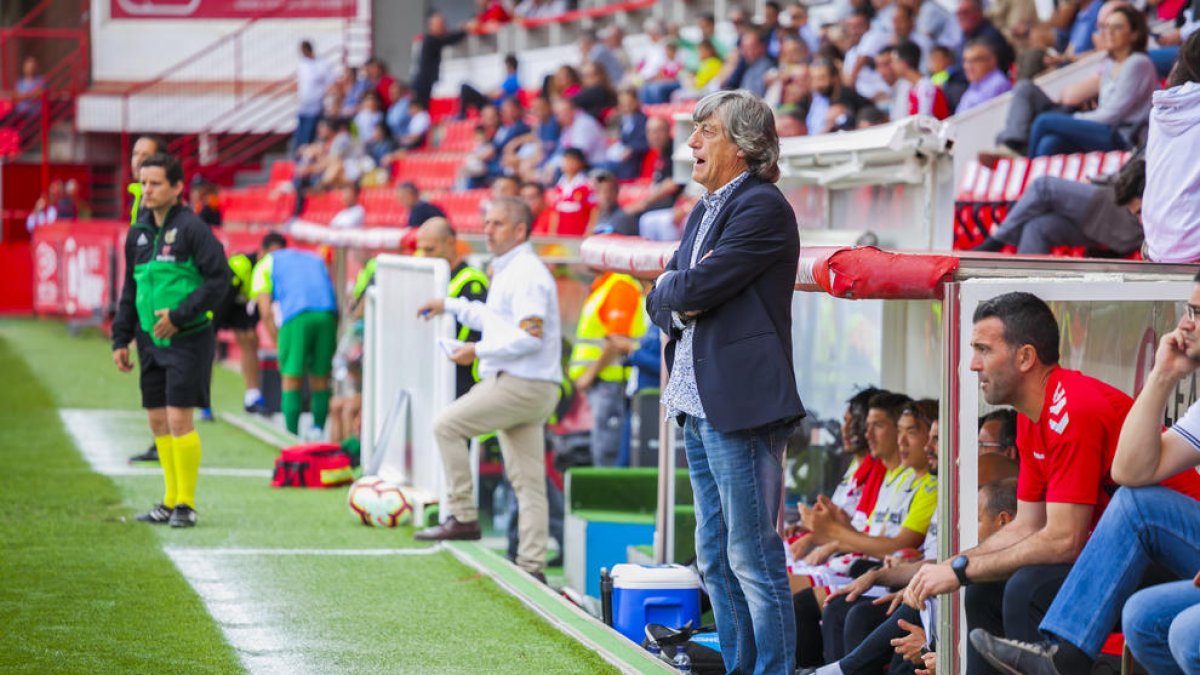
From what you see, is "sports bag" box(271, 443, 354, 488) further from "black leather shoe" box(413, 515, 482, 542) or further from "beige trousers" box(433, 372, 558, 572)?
"beige trousers" box(433, 372, 558, 572)

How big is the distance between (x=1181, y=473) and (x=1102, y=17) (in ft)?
19.3

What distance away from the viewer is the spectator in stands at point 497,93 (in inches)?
1016

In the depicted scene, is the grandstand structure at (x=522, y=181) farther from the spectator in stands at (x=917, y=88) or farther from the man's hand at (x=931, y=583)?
the spectator in stands at (x=917, y=88)

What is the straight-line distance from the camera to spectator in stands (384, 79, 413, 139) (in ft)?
91.7

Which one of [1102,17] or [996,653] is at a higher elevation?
[1102,17]

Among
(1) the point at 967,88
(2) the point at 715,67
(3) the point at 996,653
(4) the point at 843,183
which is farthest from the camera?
(2) the point at 715,67

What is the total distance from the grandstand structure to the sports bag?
34 centimetres

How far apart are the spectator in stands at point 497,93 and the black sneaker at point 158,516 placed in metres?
15.9

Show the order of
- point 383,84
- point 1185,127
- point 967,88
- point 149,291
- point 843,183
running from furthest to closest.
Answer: point 383,84 → point 967,88 → point 843,183 → point 149,291 → point 1185,127

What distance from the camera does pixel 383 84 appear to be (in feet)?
94.5

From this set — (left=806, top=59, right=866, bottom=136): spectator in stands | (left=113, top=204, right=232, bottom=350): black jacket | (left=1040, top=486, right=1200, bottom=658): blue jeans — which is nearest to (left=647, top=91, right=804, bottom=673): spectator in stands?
(left=1040, top=486, right=1200, bottom=658): blue jeans

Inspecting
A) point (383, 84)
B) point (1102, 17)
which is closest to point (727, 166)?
point (1102, 17)

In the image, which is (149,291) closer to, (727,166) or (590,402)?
(590,402)

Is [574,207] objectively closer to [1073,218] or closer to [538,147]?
[538,147]
